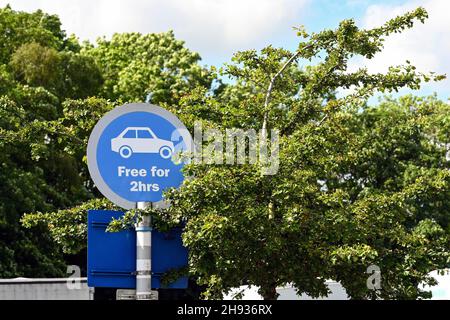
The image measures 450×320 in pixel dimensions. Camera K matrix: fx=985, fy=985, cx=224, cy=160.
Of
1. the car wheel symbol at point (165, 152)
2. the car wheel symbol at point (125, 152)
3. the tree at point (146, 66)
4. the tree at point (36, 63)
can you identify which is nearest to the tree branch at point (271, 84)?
the car wheel symbol at point (165, 152)

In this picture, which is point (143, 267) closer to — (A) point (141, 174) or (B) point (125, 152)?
(A) point (141, 174)

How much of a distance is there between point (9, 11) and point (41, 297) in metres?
22.7

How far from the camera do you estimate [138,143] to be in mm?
8266

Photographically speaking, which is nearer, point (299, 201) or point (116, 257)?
point (116, 257)

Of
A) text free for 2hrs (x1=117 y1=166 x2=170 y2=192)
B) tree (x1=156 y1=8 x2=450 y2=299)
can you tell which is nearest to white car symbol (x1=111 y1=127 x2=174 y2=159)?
text free for 2hrs (x1=117 y1=166 x2=170 y2=192)

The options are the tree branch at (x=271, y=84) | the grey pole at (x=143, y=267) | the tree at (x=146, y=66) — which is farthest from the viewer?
the tree at (x=146, y=66)

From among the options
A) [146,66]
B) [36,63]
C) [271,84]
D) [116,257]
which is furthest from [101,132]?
[146,66]

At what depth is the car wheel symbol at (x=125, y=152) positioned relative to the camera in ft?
26.9

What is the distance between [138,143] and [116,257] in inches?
42.1

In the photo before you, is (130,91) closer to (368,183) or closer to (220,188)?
(368,183)

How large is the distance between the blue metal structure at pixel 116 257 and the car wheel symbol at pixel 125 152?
85 centimetres

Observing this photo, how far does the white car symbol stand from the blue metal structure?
869mm

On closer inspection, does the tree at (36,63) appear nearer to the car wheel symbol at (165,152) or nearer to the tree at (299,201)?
the tree at (299,201)

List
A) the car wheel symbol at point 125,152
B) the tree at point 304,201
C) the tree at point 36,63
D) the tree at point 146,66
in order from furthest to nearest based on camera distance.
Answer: the tree at point 146,66 → the tree at point 36,63 → the tree at point 304,201 → the car wheel symbol at point 125,152
